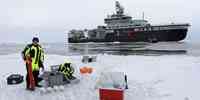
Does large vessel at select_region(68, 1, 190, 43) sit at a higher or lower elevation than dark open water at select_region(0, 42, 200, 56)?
higher

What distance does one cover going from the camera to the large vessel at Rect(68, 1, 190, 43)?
6412 centimetres

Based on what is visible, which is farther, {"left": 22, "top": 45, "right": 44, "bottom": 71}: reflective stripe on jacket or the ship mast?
the ship mast

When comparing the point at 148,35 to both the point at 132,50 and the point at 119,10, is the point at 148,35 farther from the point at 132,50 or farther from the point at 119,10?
the point at 132,50

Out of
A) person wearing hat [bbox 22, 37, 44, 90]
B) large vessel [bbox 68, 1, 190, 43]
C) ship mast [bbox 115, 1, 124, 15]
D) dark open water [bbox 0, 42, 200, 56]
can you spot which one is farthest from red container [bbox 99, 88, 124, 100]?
ship mast [bbox 115, 1, 124, 15]

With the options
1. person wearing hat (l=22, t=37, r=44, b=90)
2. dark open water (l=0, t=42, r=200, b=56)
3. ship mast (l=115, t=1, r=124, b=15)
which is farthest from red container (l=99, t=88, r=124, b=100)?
ship mast (l=115, t=1, r=124, b=15)

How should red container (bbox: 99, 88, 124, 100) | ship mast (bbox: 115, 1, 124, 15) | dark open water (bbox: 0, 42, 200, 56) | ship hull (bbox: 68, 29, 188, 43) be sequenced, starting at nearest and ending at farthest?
red container (bbox: 99, 88, 124, 100) → dark open water (bbox: 0, 42, 200, 56) → ship hull (bbox: 68, 29, 188, 43) → ship mast (bbox: 115, 1, 124, 15)

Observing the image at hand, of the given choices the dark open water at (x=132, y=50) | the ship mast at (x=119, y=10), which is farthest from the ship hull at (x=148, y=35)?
the dark open water at (x=132, y=50)

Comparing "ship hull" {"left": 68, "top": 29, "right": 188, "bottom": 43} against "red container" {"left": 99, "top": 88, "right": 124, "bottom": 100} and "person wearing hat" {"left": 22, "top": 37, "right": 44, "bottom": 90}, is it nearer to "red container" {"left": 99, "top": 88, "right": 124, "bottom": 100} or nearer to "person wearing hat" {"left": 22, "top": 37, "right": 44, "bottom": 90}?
"person wearing hat" {"left": 22, "top": 37, "right": 44, "bottom": 90}

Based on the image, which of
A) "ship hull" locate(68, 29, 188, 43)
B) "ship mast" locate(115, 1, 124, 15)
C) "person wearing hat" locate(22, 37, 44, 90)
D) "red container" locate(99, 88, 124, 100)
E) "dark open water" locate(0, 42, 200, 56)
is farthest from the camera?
"ship mast" locate(115, 1, 124, 15)

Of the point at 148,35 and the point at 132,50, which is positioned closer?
the point at 132,50

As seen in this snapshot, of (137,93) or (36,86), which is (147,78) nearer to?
(137,93)

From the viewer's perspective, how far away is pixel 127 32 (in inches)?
2640

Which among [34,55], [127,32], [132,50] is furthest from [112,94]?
[127,32]

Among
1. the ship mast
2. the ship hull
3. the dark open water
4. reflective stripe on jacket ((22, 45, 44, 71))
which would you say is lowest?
the dark open water
